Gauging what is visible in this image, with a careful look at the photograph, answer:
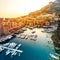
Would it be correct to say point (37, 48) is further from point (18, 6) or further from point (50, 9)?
point (18, 6)

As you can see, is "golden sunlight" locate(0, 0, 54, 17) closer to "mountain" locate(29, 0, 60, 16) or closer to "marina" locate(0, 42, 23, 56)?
"mountain" locate(29, 0, 60, 16)

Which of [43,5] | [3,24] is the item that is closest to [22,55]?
[3,24]

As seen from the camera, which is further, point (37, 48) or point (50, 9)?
point (50, 9)

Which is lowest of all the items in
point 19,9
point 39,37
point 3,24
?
point 39,37

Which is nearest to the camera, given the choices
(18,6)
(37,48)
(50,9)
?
(37,48)

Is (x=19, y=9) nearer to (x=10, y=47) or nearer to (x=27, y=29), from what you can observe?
(x=27, y=29)

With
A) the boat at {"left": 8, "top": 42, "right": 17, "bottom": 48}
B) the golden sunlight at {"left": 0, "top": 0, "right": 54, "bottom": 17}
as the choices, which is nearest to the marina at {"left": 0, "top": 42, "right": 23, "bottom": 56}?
the boat at {"left": 8, "top": 42, "right": 17, "bottom": 48}

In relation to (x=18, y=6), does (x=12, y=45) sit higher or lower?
lower

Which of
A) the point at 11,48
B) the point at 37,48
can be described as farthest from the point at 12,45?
the point at 37,48
